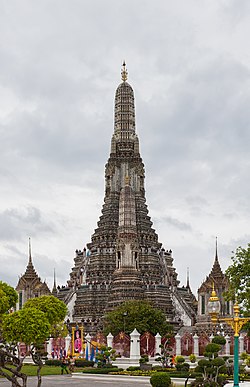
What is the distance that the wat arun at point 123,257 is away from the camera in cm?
7875

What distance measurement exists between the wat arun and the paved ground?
34063 millimetres

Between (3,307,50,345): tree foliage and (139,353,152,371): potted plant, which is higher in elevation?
(3,307,50,345): tree foliage

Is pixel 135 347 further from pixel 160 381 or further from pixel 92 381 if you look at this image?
pixel 160 381

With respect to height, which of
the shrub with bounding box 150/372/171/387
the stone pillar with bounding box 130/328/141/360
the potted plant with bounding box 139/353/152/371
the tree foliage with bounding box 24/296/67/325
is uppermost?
the tree foliage with bounding box 24/296/67/325

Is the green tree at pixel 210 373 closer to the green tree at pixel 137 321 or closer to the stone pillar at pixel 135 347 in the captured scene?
the stone pillar at pixel 135 347

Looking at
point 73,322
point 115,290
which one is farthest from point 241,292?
point 73,322

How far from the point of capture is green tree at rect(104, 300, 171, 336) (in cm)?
6435

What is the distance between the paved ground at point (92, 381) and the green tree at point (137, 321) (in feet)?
68.7

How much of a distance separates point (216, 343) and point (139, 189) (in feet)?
199

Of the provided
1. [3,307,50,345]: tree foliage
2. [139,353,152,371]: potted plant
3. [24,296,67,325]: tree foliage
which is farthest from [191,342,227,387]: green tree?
[139,353,152,371]: potted plant

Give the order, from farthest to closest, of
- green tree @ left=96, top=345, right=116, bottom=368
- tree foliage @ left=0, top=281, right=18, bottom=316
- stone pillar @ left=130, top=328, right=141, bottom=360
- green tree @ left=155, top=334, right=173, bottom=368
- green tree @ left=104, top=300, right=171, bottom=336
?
1. green tree @ left=104, top=300, right=171, bottom=336
2. stone pillar @ left=130, top=328, right=141, bottom=360
3. green tree @ left=96, top=345, right=116, bottom=368
4. green tree @ left=155, top=334, right=173, bottom=368
5. tree foliage @ left=0, top=281, right=18, bottom=316

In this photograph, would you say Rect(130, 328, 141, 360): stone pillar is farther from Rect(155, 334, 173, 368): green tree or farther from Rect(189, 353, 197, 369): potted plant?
Rect(189, 353, 197, 369): potted plant

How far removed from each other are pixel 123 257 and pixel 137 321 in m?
14.4

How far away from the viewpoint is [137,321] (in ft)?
213
